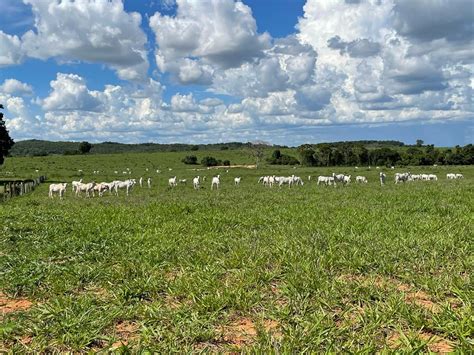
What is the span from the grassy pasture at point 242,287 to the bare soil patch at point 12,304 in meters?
0.02

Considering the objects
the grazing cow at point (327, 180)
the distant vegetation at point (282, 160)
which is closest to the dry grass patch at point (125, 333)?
the grazing cow at point (327, 180)

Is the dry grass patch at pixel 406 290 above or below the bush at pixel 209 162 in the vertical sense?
above

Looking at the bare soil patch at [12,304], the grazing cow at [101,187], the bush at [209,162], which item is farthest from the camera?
the bush at [209,162]

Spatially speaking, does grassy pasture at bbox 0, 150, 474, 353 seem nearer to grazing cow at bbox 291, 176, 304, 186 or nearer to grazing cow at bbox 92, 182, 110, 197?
grazing cow at bbox 92, 182, 110, 197

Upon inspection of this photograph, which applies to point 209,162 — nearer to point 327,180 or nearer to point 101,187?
point 327,180

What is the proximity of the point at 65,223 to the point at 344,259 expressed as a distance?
885 cm

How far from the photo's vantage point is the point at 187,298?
615 centimetres

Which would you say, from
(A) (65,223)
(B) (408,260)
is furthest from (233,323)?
(A) (65,223)

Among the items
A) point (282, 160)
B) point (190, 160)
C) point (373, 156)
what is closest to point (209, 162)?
point (190, 160)

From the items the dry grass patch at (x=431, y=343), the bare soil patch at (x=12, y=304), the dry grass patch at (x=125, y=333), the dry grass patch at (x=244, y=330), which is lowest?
the bare soil patch at (x=12, y=304)

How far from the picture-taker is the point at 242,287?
248 inches

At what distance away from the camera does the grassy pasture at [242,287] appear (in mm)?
4824

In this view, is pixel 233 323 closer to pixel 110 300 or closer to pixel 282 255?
pixel 110 300

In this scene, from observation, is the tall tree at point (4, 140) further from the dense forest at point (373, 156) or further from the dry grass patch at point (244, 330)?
the dense forest at point (373, 156)
